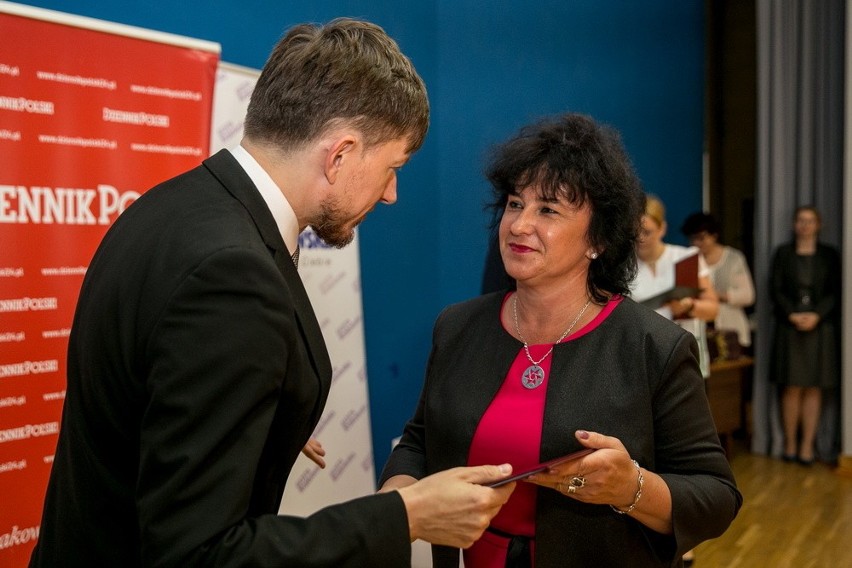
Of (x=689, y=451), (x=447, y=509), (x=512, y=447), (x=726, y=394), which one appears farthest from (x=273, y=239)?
(x=726, y=394)

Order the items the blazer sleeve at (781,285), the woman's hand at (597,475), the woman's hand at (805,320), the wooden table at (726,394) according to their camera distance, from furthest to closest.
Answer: the blazer sleeve at (781,285) → the woman's hand at (805,320) → the wooden table at (726,394) → the woman's hand at (597,475)

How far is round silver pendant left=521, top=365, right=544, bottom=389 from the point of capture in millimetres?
1789

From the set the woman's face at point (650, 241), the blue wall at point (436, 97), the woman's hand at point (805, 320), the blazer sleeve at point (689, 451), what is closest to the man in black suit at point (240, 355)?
the blazer sleeve at point (689, 451)

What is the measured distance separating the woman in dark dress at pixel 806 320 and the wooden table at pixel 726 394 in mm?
352

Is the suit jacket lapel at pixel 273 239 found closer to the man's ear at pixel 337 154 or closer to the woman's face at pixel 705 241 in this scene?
the man's ear at pixel 337 154

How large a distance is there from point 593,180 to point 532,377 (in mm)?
476

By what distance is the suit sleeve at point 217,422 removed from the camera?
0.96 metres

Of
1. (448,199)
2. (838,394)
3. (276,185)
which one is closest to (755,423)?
(838,394)

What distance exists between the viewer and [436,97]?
443 centimetres

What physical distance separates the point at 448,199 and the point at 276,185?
11.0ft

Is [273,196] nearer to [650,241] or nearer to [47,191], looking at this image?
[47,191]

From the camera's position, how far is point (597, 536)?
5.55 ft

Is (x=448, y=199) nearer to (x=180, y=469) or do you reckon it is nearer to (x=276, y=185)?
(x=276, y=185)

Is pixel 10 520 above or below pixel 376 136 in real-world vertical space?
below
